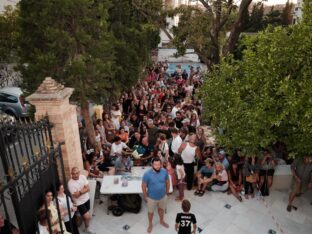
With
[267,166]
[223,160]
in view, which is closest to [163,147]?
[223,160]

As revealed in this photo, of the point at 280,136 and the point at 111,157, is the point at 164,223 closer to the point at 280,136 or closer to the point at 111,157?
the point at 111,157

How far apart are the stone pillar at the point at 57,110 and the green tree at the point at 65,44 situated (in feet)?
7.03

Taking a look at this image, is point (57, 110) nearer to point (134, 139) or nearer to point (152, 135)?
point (152, 135)

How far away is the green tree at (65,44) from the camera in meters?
8.70

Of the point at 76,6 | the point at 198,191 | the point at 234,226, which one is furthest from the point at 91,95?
the point at 234,226

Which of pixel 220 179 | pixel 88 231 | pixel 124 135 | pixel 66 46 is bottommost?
pixel 88 231

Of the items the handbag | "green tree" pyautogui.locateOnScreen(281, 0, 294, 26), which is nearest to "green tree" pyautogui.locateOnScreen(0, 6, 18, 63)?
the handbag

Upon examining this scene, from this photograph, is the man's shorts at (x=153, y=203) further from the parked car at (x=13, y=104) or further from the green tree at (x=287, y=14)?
the green tree at (x=287, y=14)

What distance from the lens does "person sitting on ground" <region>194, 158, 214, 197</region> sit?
27.4 ft

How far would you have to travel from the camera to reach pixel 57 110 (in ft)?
22.0

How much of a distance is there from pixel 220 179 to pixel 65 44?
5.78 meters

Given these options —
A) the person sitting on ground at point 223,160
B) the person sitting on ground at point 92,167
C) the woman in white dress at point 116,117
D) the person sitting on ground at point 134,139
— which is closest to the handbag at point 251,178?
the person sitting on ground at point 223,160

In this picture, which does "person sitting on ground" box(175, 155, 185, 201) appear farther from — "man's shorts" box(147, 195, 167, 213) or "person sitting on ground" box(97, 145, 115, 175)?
"person sitting on ground" box(97, 145, 115, 175)

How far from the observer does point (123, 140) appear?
10344 millimetres
